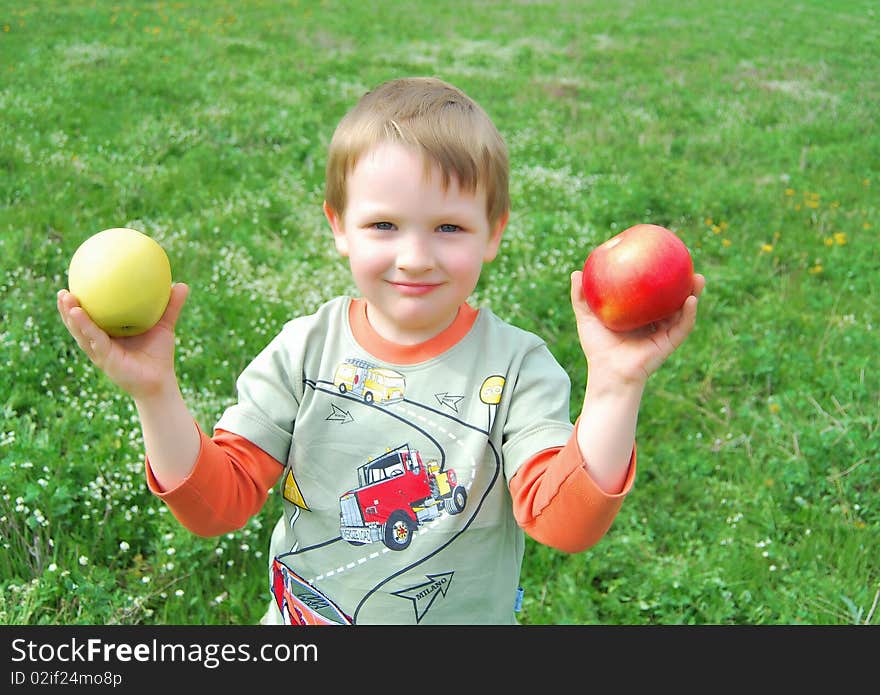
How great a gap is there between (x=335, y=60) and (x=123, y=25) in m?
3.43

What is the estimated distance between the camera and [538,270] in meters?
5.81

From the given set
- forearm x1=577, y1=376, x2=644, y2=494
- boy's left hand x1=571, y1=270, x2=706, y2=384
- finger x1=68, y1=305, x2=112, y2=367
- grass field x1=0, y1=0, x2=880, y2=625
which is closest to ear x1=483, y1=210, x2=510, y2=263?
boy's left hand x1=571, y1=270, x2=706, y2=384

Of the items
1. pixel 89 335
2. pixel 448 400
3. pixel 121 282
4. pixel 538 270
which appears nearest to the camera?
pixel 89 335

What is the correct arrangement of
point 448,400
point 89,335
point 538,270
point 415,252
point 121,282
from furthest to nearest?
point 538,270 < point 448,400 < point 415,252 < point 121,282 < point 89,335

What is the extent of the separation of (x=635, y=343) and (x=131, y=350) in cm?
106

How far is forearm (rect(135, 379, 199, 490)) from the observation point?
1.95 m

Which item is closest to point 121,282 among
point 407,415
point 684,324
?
point 407,415

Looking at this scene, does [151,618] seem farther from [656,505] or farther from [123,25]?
[123,25]

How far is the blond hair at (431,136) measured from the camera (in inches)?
81.4

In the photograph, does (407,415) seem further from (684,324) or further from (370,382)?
(684,324)

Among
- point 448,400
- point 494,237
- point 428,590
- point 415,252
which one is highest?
point 494,237

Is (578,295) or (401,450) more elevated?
(578,295)

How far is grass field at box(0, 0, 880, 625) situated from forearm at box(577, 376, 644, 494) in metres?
1.67

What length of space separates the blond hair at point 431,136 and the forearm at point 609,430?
0.55 meters
